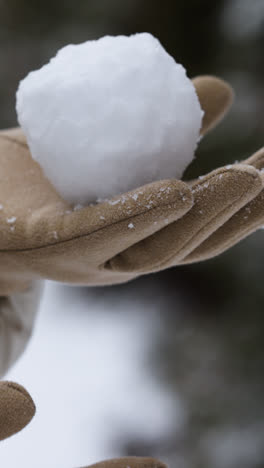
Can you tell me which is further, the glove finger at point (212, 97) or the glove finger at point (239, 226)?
the glove finger at point (212, 97)

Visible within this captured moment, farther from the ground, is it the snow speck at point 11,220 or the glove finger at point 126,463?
the snow speck at point 11,220

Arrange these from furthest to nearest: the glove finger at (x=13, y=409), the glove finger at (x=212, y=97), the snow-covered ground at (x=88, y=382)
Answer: the snow-covered ground at (x=88, y=382) → the glove finger at (x=212, y=97) → the glove finger at (x=13, y=409)

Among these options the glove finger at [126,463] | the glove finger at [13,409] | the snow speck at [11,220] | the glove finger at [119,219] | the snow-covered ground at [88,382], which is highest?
the glove finger at [119,219]

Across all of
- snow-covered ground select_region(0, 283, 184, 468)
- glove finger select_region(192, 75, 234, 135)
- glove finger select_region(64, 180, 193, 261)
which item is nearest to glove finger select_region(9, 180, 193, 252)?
glove finger select_region(64, 180, 193, 261)

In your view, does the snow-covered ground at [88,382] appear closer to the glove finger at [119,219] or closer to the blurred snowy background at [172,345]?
the blurred snowy background at [172,345]

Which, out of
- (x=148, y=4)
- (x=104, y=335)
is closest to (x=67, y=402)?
(x=104, y=335)

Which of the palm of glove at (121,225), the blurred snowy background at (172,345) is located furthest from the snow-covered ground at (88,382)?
the palm of glove at (121,225)
